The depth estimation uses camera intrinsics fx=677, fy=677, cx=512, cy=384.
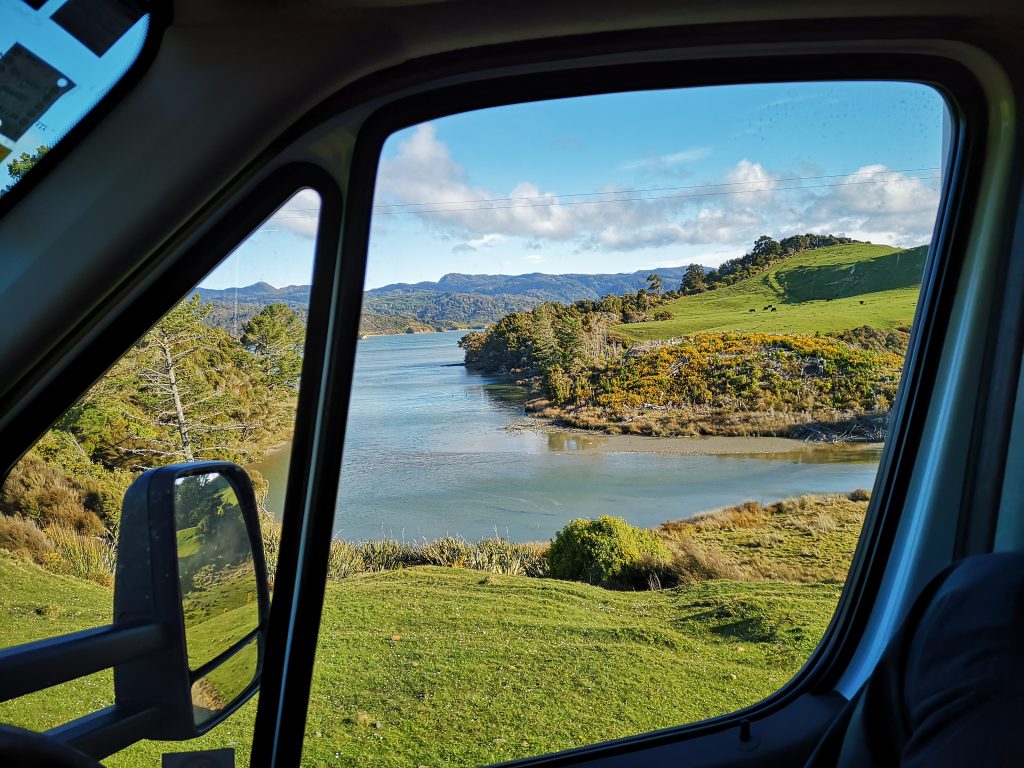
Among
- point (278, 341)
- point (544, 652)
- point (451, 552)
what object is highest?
point (278, 341)

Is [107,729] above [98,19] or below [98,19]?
below

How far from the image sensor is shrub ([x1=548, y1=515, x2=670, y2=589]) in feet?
6.36

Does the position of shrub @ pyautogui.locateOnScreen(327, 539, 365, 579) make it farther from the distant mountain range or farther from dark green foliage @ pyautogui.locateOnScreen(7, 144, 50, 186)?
dark green foliage @ pyautogui.locateOnScreen(7, 144, 50, 186)

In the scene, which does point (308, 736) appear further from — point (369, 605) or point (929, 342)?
point (929, 342)

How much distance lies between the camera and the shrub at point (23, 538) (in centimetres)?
102

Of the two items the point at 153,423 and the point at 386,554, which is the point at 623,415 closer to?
the point at 386,554

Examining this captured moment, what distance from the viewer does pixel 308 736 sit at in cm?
160

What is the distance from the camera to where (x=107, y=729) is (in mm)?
1058

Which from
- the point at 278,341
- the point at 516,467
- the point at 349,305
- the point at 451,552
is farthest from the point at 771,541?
the point at 278,341

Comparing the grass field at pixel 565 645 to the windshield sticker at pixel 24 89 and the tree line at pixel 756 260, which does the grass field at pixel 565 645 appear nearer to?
the tree line at pixel 756 260

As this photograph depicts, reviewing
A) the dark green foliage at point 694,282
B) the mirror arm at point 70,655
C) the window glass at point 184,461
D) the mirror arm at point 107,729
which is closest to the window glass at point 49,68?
the window glass at point 184,461

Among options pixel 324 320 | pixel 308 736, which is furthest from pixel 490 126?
pixel 308 736

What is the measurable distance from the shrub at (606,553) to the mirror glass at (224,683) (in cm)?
86

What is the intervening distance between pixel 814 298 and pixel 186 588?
1.78 meters
